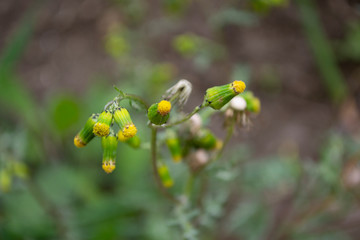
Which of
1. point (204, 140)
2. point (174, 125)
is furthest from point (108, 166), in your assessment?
point (204, 140)

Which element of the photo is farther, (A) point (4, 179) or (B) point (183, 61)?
(B) point (183, 61)

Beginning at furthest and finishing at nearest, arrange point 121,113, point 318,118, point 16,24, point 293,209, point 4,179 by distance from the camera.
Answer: point 16,24, point 318,118, point 293,209, point 4,179, point 121,113

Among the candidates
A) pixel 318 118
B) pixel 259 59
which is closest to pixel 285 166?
pixel 318 118

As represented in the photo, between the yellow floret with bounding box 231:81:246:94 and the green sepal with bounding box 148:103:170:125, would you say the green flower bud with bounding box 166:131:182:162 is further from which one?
the yellow floret with bounding box 231:81:246:94

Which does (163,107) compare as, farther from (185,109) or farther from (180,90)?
(185,109)

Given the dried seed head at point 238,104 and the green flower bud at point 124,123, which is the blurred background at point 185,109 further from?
the green flower bud at point 124,123

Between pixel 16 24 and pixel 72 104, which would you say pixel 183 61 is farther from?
pixel 16 24

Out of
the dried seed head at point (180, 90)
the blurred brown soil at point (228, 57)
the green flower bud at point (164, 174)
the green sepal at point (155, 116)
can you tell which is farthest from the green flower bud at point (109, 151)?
the blurred brown soil at point (228, 57)
